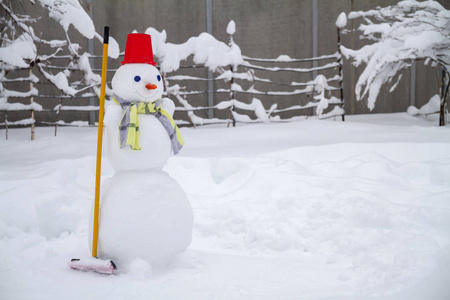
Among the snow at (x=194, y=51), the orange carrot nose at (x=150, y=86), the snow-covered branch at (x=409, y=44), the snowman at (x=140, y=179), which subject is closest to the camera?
the snowman at (x=140, y=179)

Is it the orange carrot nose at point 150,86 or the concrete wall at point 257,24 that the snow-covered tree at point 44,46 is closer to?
the concrete wall at point 257,24

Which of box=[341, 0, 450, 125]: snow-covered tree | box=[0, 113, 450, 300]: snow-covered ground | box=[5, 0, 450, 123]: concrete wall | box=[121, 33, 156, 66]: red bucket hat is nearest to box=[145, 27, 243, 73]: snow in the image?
box=[5, 0, 450, 123]: concrete wall

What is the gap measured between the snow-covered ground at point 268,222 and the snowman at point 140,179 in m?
0.14

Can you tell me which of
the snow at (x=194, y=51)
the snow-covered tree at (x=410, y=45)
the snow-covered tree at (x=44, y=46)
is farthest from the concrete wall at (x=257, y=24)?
the snow-covered tree at (x=410, y=45)

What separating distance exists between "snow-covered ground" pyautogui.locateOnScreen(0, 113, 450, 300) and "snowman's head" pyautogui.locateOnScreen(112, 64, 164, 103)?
88 cm

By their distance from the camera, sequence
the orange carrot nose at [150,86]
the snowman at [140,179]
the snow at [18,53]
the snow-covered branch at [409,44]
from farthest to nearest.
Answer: the snow-covered branch at [409,44]
the snow at [18,53]
the orange carrot nose at [150,86]
the snowman at [140,179]

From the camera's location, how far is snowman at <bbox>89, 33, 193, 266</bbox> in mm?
2217

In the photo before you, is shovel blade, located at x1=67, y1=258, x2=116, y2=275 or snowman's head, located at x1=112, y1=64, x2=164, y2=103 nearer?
shovel blade, located at x1=67, y1=258, x2=116, y2=275

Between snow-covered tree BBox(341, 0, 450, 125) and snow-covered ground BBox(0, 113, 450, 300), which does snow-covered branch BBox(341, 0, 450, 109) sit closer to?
snow-covered tree BBox(341, 0, 450, 125)

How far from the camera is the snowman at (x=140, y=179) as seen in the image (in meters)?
2.22

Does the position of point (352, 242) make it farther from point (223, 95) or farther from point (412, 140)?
point (223, 95)

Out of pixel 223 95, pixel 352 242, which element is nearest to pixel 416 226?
pixel 352 242

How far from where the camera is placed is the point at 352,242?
265 cm

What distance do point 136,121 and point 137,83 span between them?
240 mm
